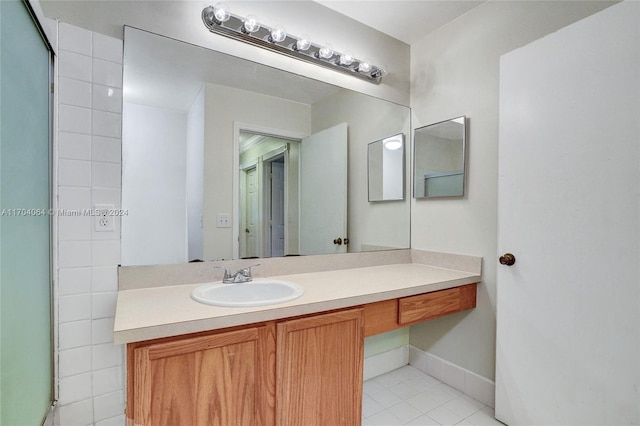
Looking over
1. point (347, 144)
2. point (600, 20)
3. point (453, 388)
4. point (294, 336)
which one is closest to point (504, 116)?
point (600, 20)

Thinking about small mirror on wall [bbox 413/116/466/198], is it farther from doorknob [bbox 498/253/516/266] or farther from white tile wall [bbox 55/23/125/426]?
white tile wall [bbox 55/23/125/426]

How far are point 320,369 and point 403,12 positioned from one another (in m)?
2.05

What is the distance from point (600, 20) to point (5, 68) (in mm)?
2128

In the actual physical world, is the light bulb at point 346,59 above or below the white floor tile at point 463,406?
above

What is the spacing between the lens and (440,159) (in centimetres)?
204

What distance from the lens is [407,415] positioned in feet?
5.39

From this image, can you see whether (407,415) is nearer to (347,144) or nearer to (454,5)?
(347,144)

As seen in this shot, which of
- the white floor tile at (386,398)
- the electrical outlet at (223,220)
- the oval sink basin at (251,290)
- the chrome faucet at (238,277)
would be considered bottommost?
the white floor tile at (386,398)

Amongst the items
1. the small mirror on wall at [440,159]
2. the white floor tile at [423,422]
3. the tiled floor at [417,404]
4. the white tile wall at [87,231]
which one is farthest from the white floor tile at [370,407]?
the small mirror on wall at [440,159]

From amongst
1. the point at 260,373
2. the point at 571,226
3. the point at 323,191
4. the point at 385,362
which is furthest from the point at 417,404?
the point at 323,191

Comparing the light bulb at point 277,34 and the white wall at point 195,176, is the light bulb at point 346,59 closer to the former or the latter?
the light bulb at point 277,34

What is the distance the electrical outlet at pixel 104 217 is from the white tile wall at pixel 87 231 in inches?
0.7

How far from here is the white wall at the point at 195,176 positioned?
1.52 meters

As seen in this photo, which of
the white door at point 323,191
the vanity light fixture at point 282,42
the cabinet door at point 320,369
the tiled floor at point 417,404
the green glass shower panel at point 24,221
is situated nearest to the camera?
the green glass shower panel at point 24,221
